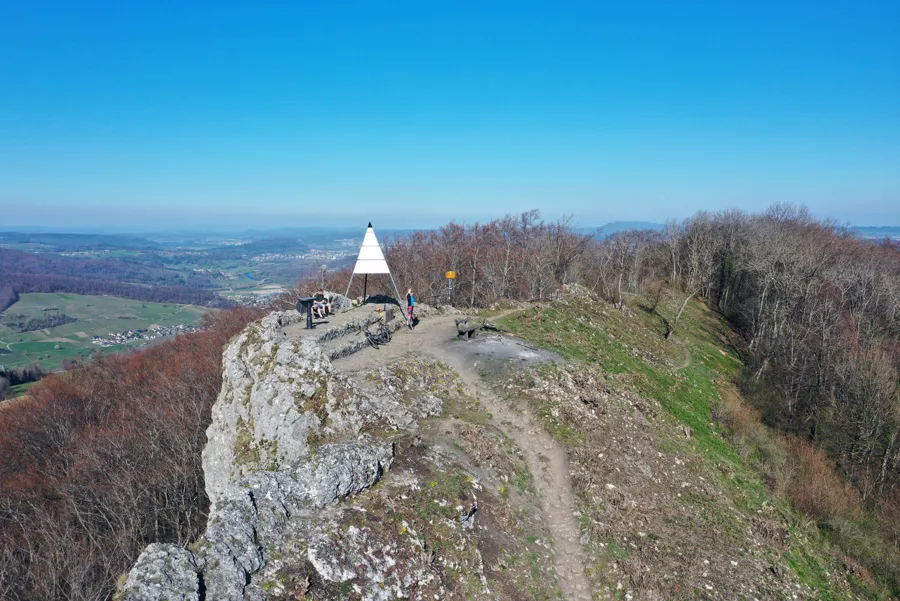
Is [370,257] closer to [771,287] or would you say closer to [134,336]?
[771,287]

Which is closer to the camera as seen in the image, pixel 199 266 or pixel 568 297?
pixel 568 297

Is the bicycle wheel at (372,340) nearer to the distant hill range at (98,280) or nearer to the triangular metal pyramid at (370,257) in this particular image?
the triangular metal pyramid at (370,257)

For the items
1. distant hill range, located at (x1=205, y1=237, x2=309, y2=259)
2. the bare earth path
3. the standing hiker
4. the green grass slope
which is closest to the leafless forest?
the green grass slope

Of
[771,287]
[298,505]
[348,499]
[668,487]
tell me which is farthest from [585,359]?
[771,287]

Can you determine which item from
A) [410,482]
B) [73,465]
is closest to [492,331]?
[410,482]

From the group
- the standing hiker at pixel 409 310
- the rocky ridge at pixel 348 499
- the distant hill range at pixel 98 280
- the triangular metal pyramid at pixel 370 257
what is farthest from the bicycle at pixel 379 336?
the distant hill range at pixel 98 280

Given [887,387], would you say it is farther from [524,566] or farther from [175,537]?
[175,537]

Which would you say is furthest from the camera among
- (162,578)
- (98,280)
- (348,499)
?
(98,280)
